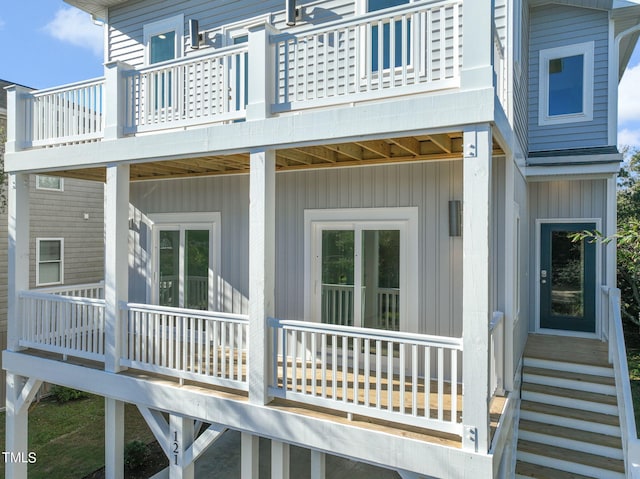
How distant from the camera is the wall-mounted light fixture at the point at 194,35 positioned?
26.3 ft

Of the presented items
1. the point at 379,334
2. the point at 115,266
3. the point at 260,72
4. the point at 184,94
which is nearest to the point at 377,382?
the point at 379,334

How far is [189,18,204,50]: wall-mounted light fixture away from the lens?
8.03 metres

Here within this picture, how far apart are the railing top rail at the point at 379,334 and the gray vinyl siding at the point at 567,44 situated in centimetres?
589

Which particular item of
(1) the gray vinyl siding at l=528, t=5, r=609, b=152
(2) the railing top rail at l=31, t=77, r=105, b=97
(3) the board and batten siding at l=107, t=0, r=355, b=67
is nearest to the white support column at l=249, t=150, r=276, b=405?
(2) the railing top rail at l=31, t=77, r=105, b=97

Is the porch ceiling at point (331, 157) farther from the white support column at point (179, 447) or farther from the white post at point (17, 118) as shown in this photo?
the white support column at point (179, 447)

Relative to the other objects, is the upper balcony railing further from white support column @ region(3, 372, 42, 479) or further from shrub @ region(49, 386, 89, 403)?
shrub @ region(49, 386, 89, 403)

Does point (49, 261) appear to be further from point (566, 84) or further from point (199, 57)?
point (566, 84)

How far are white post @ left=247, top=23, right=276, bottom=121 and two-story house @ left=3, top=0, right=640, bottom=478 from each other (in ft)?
0.09

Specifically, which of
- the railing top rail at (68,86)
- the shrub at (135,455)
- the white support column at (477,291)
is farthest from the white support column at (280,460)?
the railing top rail at (68,86)

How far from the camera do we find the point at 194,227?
308 inches

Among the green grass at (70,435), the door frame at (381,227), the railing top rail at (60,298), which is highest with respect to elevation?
the door frame at (381,227)

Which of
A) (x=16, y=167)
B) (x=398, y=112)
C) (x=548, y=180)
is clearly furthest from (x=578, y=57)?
(x=16, y=167)

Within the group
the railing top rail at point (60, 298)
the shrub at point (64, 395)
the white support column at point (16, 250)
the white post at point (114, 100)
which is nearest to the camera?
Answer: the white post at point (114, 100)

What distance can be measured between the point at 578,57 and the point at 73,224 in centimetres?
1314
